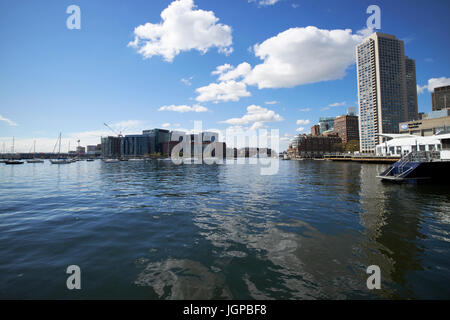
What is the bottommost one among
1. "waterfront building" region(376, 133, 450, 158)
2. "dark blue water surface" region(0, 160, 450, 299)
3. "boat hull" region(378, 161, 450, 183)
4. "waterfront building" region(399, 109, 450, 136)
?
"dark blue water surface" region(0, 160, 450, 299)

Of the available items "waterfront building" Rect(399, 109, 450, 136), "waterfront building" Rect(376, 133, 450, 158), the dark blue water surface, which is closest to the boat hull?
the dark blue water surface

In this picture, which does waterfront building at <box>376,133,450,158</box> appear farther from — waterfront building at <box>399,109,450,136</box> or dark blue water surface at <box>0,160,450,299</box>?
waterfront building at <box>399,109,450,136</box>

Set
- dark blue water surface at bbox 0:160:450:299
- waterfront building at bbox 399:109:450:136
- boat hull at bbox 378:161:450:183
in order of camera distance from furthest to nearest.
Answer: waterfront building at bbox 399:109:450:136 < boat hull at bbox 378:161:450:183 < dark blue water surface at bbox 0:160:450:299

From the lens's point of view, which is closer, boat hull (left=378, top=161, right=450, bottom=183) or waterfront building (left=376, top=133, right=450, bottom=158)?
boat hull (left=378, top=161, right=450, bottom=183)

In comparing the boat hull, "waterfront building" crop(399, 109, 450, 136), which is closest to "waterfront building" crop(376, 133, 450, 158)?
the boat hull

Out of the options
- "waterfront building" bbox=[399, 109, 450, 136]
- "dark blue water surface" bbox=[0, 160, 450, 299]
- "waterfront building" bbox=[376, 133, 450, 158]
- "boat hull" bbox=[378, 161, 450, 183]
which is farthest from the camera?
"waterfront building" bbox=[399, 109, 450, 136]

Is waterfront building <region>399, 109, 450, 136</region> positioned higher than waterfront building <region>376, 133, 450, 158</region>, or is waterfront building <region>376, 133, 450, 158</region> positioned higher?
waterfront building <region>399, 109, 450, 136</region>

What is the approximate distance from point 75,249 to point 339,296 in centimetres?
1022

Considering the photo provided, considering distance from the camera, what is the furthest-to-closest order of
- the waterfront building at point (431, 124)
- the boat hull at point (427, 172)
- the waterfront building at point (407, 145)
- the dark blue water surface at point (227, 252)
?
1. the waterfront building at point (431, 124)
2. the waterfront building at point (407, 145)
3. the boat hull at point (427, 172)
4. the dark blue water surface at point (227, 252)

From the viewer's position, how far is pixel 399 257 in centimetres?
763

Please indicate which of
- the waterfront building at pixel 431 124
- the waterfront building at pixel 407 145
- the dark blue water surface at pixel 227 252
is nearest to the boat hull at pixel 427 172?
the dark blue water surface at pixel 227 252

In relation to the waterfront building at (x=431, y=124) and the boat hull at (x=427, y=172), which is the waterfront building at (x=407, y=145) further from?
the waterfront building at (x=431, y=124)
